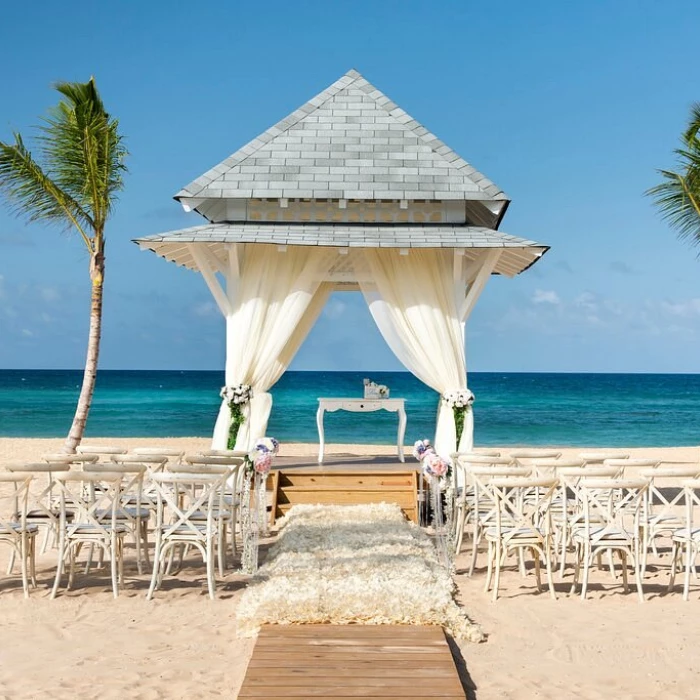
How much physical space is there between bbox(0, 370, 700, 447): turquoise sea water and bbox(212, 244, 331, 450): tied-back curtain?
1932 cm

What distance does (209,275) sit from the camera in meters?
10.2

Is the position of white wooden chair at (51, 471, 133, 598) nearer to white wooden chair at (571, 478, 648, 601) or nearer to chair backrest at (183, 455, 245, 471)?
chair backrest at (183, 455, 245, 471)

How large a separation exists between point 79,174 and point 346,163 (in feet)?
14.3

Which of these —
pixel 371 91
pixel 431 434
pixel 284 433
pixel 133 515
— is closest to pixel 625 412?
pixel 431 434

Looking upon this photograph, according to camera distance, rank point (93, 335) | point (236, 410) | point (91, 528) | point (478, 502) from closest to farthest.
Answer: point (91, 528), point (478, 502), point (236, 410), point (93, 335)

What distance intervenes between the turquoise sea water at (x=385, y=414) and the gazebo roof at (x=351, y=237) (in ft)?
63.4

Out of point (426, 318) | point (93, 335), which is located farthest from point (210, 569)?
point (93, 335)

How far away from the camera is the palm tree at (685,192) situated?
1243 centimetres

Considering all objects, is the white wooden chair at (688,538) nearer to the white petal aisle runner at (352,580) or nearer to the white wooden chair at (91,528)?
the white petal aisle runner at (352,580)

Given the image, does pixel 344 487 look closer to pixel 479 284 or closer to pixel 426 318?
pixel 426 318

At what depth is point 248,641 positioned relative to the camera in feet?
16.8

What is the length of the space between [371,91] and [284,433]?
22.4 meters

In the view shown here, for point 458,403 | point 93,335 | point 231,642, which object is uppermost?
point 93,335

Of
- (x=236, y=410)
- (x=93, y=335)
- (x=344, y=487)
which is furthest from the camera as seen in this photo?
(x=93, y=335)
